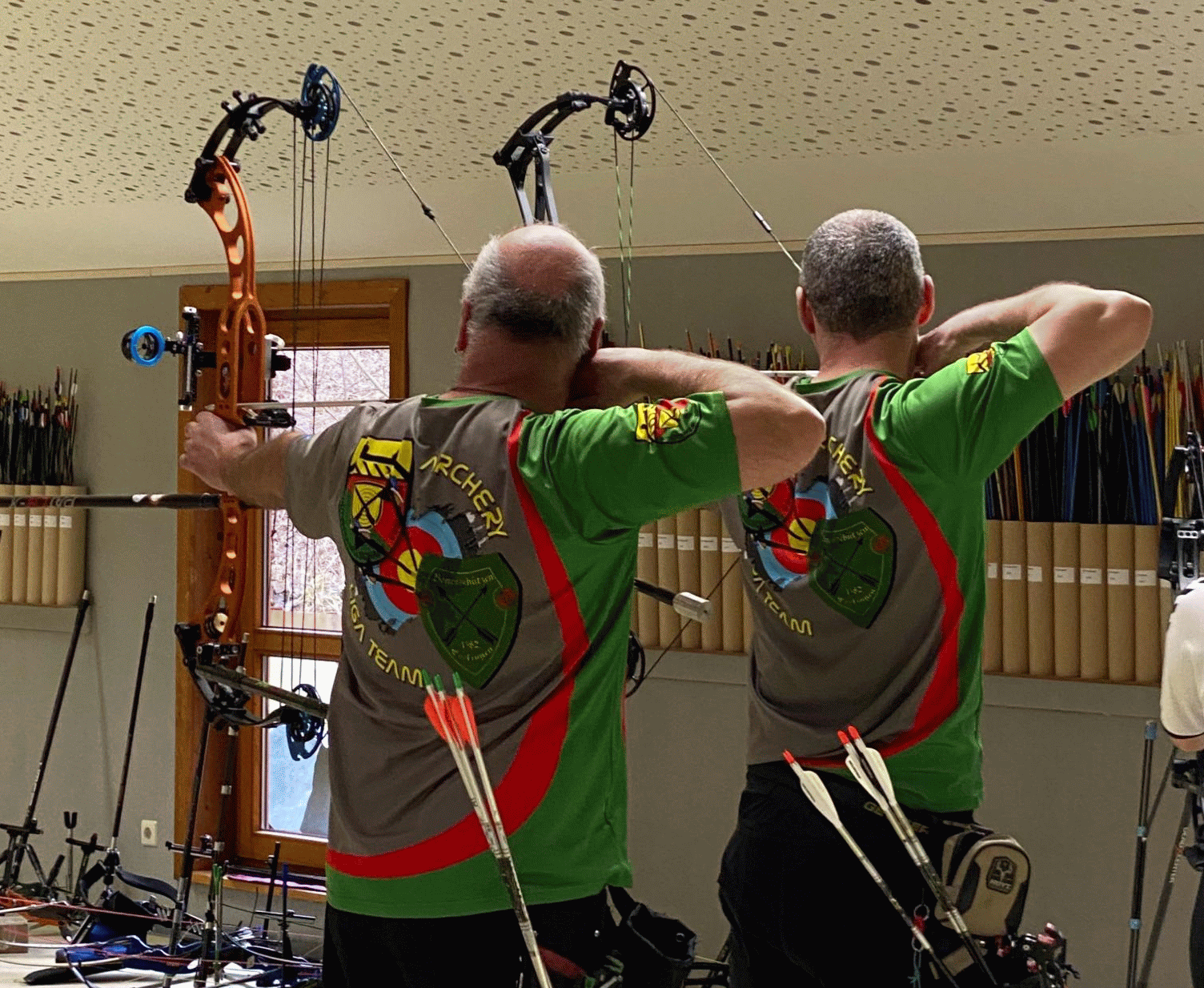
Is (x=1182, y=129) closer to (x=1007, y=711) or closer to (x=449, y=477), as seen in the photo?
(x=1007, y=711)

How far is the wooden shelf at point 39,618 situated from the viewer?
473 centimetres

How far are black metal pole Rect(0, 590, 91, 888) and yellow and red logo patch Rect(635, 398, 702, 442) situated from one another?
3138mm

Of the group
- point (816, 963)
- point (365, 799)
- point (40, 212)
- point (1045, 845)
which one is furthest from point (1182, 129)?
point (40, 212)

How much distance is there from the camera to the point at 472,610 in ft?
5.01

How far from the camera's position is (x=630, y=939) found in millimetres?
1590

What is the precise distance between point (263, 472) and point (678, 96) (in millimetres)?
1483

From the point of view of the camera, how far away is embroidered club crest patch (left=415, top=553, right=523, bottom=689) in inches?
59.6

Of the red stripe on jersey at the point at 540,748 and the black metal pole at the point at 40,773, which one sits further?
the black metal pole at the point at 40,773

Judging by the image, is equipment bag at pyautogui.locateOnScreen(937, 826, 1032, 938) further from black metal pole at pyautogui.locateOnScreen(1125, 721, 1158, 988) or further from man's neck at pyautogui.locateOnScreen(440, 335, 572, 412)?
black metal pole at pyautogui.locateOnScreen(1125, 721, 1158, 988)

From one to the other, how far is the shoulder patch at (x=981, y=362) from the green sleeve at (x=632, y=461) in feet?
1.14

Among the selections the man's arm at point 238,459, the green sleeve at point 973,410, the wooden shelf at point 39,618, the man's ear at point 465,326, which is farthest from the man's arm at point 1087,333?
the wooden shelf at point 39,618

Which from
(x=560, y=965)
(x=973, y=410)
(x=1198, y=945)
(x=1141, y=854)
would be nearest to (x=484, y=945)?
(x=560, y=965)

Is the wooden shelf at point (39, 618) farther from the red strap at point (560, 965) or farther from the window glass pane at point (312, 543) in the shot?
the red strap at point (560, 965)

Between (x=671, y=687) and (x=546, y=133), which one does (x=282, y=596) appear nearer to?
(x=671, y=687)
